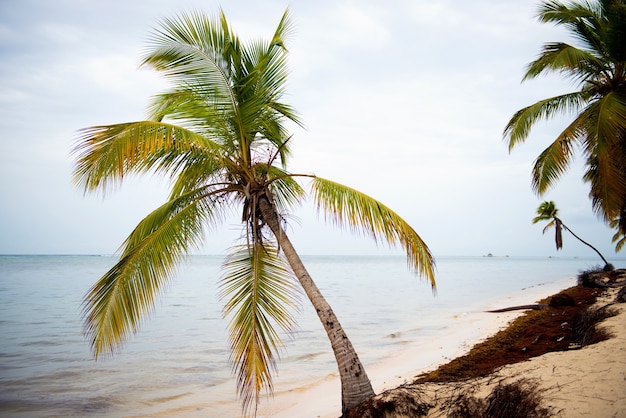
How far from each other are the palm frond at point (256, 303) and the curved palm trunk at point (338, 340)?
8.4 inches

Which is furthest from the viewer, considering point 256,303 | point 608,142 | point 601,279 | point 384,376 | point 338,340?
point 601,279

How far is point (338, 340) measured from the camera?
16.6 feet

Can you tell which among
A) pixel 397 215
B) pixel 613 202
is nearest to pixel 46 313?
pixel 397 215

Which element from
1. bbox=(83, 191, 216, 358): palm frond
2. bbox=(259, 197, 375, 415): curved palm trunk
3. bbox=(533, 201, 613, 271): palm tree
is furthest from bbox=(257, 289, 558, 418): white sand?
bbox=(533, 201, 613, 271): palm tree

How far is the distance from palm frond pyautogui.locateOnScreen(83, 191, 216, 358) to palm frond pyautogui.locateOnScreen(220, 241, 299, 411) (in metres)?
0.68

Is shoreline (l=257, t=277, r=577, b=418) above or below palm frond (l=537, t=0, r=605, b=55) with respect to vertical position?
below

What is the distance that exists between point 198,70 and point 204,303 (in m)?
19.6

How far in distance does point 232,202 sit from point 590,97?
11.8 meters

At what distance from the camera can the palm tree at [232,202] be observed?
470 cm

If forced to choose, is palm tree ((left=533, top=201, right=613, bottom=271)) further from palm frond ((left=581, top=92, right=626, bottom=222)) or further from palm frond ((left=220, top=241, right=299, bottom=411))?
palm frond ((left=220, top=241, right=299, bottom=411))

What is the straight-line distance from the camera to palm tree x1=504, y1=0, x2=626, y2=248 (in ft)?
31.8

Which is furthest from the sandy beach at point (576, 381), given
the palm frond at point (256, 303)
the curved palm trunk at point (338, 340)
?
the palm frond at point (256, 303)

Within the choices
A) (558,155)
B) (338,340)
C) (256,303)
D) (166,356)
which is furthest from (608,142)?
(166,356)

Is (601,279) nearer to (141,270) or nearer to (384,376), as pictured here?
(384,376)
